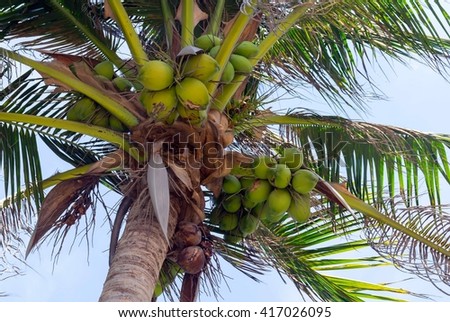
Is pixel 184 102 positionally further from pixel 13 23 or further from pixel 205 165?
pixel 13 23

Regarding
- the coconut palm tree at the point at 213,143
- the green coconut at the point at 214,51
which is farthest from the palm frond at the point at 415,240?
the green coconut at the point at 214,51

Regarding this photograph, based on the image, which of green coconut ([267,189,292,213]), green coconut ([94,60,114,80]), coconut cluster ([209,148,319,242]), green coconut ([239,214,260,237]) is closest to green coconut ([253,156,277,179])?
coconut cluster ([209,148,319,242])

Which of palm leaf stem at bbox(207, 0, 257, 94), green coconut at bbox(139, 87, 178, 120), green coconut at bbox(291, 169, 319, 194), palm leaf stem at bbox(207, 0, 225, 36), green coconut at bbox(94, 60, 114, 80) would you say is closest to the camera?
green coconut at bbox(139, 87, 178, 120)

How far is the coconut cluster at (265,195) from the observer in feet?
11.1

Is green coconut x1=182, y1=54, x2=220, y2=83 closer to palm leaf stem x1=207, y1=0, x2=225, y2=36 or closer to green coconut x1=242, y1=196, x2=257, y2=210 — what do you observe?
palm leaf stem x1=207, y1=0, x2=225, y2=36

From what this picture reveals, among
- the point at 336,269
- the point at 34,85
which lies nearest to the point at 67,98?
the point at 34,85

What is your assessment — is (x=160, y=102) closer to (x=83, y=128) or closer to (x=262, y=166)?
(x=83, y=128)

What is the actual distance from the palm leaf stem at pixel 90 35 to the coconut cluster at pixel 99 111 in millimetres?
457

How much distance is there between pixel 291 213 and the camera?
3463 millimetres

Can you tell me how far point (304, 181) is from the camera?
3342mm

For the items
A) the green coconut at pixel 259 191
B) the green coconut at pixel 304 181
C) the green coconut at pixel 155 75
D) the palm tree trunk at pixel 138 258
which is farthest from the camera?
the green coconut at pixel 259 191

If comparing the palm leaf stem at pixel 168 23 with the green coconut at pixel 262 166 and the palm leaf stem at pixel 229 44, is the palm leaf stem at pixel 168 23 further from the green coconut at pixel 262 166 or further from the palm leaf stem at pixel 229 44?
the green coconut at pixel 262 166

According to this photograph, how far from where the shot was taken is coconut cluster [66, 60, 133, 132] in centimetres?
335

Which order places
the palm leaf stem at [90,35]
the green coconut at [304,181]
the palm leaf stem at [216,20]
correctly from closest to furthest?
the green coconut at [304,181]
the palm leaf stem at [216,20]
the palm leaf stem at [90,35]
